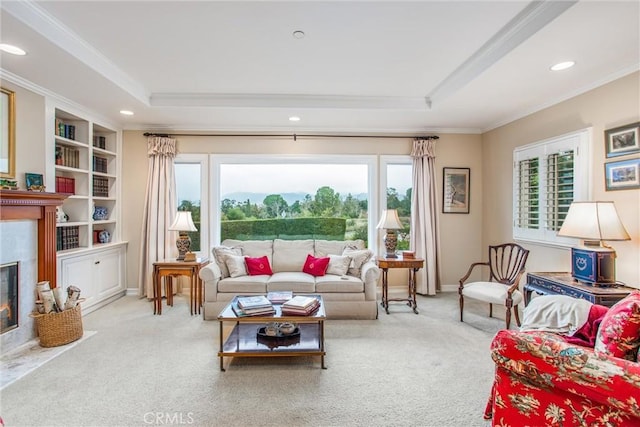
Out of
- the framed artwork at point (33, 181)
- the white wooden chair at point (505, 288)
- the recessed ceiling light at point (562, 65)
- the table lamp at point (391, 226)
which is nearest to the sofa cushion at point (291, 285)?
the table lamp at point (391, 226)

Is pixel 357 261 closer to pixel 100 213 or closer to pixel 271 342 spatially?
pixel 271 342

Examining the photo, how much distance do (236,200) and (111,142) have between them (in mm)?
1950

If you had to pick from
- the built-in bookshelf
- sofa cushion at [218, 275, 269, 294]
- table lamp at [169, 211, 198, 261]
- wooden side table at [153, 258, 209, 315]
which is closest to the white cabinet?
the built-in bookshelf

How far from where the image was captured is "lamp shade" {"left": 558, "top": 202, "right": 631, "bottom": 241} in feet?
8.47

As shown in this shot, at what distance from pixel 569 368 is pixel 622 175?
2364 millimetres

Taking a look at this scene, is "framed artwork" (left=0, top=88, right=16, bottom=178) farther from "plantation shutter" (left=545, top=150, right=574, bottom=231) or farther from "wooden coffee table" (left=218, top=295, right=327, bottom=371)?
"plantation shutter" (left=545, top=150, right=574, bottom=231)

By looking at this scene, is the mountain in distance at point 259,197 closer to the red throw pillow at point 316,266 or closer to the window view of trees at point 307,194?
the window view of trees at point 307,194

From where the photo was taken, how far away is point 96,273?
411cm

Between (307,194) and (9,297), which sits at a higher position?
(307,194)

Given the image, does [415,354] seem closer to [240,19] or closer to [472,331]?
[472,331]

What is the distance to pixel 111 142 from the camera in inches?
183

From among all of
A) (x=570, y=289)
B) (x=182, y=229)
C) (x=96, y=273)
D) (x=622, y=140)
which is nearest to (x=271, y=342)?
(x=182, y=229)

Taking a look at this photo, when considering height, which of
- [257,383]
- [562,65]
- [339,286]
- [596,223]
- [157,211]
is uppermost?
[562,65]

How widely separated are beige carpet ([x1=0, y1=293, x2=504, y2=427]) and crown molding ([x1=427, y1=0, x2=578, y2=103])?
2574 millimetres
